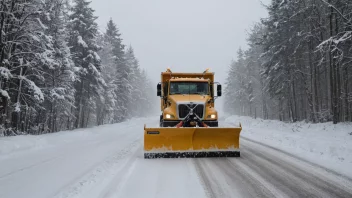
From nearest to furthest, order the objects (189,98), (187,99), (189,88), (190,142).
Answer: (190,142)
(187,99)
(189,98)
(189,88)

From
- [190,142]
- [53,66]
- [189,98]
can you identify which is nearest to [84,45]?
[53,66]

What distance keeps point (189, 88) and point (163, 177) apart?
5.66 m

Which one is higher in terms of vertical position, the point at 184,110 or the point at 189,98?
the point at 189,98

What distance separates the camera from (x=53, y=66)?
567 inches

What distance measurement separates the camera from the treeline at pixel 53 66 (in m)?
12.5

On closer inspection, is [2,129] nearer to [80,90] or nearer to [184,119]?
[184,119]

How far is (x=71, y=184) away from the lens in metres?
4.83

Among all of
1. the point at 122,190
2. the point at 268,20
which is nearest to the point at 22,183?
the point at 122,190

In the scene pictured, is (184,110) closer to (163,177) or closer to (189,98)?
(189,98)

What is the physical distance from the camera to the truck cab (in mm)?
9000

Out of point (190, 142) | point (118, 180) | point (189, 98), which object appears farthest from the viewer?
point (189, 98)

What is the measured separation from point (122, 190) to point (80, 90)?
21.7m

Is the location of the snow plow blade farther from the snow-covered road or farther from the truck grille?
the truck grille

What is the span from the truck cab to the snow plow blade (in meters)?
1.17
